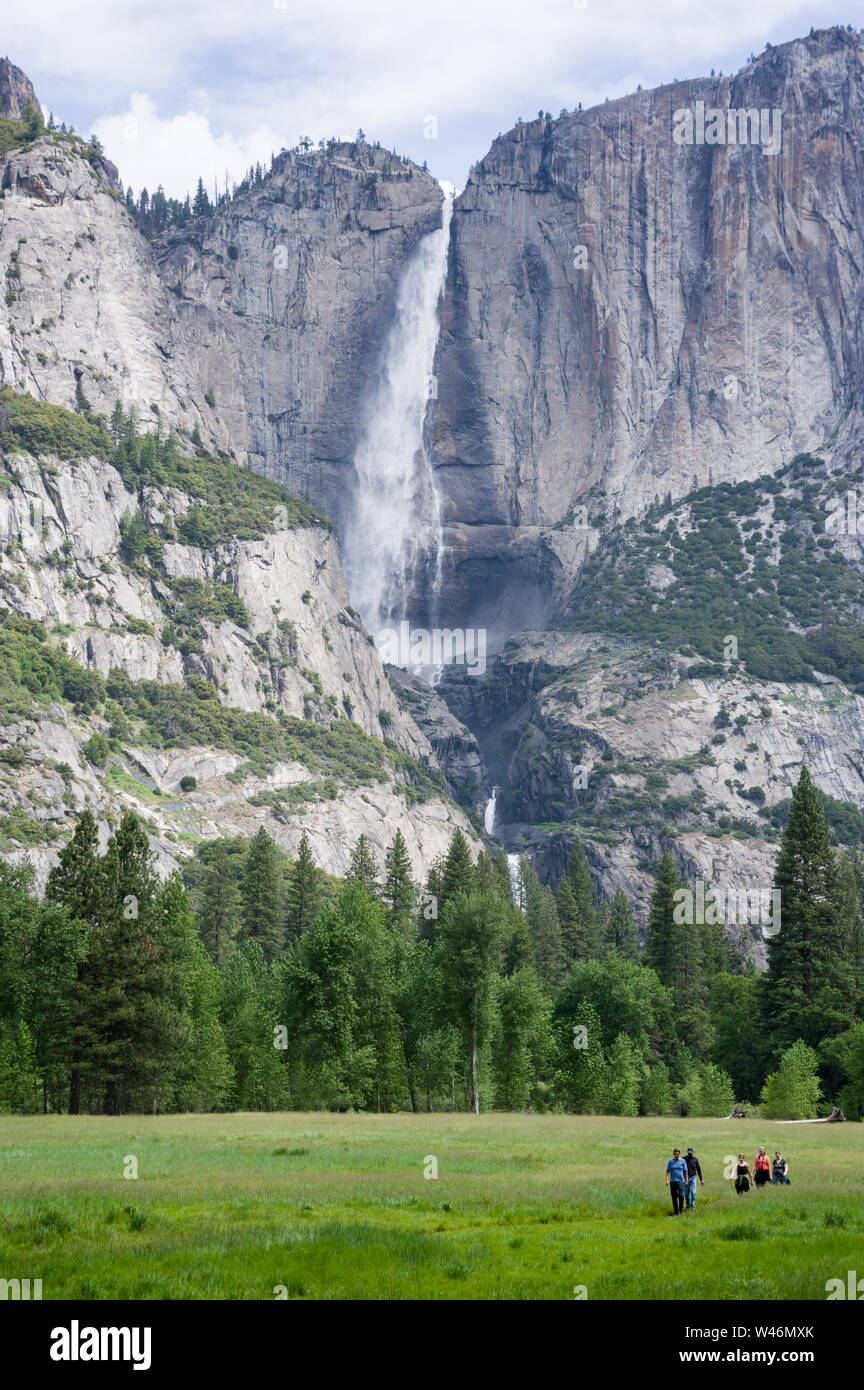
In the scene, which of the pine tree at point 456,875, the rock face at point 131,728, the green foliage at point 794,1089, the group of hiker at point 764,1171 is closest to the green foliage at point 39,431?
the rock face at point 131,728

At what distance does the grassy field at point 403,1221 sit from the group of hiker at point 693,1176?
0.47 metres

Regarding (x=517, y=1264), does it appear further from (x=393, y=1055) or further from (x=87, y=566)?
(x=87, y=566)

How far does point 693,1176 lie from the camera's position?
29.7 meters

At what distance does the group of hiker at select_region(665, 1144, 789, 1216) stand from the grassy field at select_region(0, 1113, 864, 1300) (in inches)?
18.5

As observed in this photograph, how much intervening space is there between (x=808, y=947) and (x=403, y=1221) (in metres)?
66.1

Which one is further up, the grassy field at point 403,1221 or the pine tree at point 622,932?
the pine tree at point 622,932

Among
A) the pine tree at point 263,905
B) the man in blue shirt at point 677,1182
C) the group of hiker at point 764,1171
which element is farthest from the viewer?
the pine tree at point 263,905

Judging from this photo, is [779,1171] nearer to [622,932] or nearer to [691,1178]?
[691,1178]

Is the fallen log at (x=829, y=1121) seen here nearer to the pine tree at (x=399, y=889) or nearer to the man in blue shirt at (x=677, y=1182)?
the man in blue shirt at (x=677, y=1182)

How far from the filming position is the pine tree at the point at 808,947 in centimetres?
8425

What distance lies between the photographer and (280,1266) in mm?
21062
